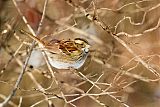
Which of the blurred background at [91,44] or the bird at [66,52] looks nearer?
the bird at [66,52]

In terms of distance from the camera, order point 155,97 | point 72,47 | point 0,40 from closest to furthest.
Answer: point 72,47
point 0,40
point 155,97

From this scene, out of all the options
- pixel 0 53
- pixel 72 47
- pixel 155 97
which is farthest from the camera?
pixel 155 97

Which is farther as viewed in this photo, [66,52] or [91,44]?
[91,44]

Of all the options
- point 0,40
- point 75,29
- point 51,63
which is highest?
point 75,29

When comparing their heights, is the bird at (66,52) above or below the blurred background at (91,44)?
below

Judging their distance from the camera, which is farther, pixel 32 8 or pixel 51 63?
pixel 32 8

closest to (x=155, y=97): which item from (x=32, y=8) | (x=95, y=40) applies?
(x=95, y=40)

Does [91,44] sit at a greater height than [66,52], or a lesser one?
greater

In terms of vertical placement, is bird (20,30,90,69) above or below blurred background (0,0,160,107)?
below

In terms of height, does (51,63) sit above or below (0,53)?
below

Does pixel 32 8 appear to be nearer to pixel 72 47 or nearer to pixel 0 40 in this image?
pixel 0 40

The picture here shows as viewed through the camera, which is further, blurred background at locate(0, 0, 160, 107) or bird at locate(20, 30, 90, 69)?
blurred background at locate(0, 0, 160, 107)
